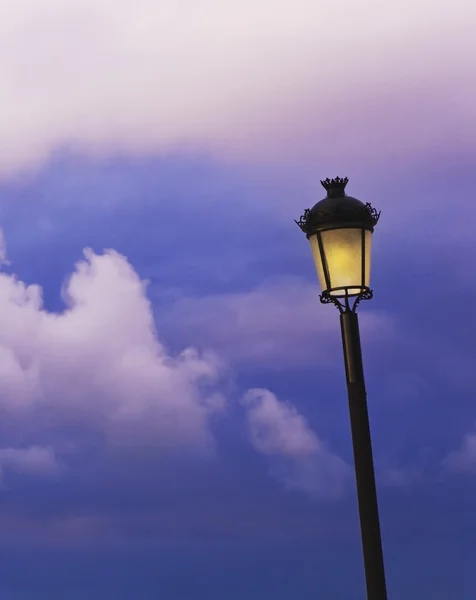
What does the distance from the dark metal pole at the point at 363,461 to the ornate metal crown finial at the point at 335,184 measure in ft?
4.24

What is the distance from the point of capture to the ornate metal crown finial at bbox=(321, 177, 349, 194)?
10.6 m

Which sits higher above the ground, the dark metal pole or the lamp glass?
the lamp glass

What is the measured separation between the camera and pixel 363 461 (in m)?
9.55

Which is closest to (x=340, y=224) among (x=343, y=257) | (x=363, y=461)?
(x=343, y=257)

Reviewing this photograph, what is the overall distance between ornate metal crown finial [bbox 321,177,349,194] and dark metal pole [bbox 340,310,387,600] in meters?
1.29

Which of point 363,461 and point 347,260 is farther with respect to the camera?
point 347,260

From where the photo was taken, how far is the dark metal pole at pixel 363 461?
916 cm

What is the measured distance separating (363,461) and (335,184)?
9.45ft

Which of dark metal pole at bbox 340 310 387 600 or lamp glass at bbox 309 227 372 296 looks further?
lamp glass at bbox 309 227 372 296

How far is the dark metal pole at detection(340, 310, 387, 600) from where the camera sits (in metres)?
9.16

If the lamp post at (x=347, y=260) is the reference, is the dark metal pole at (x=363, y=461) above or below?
below

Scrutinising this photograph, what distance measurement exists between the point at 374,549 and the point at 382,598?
44 centimetres

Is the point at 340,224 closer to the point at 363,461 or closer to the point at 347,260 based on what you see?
the point at 347,260

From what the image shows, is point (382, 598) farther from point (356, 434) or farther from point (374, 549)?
point (356, 434)
